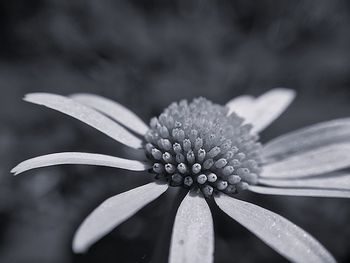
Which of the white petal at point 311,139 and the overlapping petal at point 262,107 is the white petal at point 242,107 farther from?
the white petal at point 311,139

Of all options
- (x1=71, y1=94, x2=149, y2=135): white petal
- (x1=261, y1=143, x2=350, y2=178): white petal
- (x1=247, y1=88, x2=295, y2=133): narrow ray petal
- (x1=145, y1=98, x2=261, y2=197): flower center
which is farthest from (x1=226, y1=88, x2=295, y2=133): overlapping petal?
(x1=71, y1=94, x2=149, y2=135): white petal

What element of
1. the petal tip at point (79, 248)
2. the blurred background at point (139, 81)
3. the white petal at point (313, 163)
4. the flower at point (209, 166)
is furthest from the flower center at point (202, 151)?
the blurred background at point (139, 81)

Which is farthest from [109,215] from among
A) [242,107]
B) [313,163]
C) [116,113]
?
[242,107]

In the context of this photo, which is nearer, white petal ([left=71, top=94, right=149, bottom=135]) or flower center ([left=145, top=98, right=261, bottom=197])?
flower center ([left=145, top=98, right=261, bottom=197])

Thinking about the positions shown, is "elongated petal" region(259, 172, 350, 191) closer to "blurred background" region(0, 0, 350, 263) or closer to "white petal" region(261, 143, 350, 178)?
"white petal" region(261, 143, 350, 178)

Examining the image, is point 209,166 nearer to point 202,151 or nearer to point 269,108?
point 202,151

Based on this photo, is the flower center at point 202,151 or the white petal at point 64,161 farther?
the flower center at point 202,151
